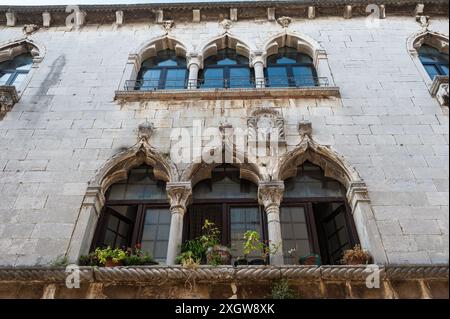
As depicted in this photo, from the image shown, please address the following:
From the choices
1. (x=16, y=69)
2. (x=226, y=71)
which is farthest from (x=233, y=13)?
(x=16, y=69)

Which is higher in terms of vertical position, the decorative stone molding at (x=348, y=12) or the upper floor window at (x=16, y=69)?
the decorative stone molding at (x=348, y=12)

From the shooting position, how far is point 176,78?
10.8 m

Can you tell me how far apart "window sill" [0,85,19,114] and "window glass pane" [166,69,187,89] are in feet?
11.8

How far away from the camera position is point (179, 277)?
6.09 metres

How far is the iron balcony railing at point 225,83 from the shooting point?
10.2 m

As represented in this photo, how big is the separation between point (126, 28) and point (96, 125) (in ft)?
14.5

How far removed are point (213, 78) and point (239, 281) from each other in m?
6.01

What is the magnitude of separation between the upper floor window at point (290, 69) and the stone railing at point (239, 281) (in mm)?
5494

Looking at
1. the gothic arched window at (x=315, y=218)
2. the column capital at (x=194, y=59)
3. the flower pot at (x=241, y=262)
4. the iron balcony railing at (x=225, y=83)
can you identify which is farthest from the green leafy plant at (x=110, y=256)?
the column capital at (x=194, y=59)

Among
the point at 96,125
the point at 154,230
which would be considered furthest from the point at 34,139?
the point at 154,230

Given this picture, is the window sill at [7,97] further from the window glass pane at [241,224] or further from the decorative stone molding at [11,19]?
the window glass pane at [241,224]

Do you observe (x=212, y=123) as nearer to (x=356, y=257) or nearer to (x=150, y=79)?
A: (x=150, y=79)
